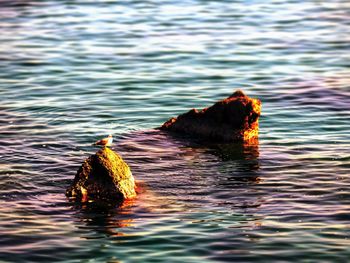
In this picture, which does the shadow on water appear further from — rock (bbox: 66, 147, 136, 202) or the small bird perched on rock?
the small bird perched on rock

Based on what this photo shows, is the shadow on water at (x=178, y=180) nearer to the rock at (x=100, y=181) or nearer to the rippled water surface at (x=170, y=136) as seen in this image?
the rippled water surface at (x=170, y=136)

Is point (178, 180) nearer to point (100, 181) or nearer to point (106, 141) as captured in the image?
point (100, 181)

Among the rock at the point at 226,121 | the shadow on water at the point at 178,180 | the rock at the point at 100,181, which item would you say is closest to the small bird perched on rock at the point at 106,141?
the shadow on water at the point at 178,180

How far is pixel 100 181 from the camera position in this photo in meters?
17.7

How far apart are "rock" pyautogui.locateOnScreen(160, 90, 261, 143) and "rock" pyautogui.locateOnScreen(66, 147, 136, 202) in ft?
15.5

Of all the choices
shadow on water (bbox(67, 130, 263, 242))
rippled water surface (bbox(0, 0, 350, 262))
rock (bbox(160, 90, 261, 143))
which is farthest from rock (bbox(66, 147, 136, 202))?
rock (bbox(160, 90, 261, 143))

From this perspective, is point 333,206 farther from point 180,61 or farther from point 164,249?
point 180,61

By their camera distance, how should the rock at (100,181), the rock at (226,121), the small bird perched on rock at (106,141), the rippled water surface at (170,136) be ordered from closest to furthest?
the rippled water surface at (170,136)
the rock at (100,181)
the small bird perched on rock at (106,141)
the rock at (226,121)

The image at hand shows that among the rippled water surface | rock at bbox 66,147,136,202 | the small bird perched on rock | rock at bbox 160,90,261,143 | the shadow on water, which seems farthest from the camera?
rock at bbox 160,90,261,143

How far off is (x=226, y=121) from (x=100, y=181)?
5.10m

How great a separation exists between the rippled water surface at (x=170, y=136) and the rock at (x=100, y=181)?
1.45ft

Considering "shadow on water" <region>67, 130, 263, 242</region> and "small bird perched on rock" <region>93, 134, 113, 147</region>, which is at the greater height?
"small bird perched on rock" <region>93, 134, 113, 147</region>

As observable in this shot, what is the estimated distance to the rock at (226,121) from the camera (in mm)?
21500

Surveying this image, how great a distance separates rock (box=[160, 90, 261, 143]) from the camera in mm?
21500
